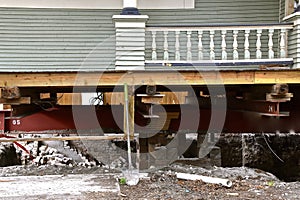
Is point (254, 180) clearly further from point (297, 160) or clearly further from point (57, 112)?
point (297, 160)

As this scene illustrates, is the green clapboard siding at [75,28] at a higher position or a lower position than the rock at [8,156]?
higher

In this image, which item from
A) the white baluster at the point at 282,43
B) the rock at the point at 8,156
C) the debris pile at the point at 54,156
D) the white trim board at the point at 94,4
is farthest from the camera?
the rock at the point at 8,156

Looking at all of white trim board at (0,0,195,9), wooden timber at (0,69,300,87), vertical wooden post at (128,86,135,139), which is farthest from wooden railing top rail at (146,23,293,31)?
white trim board at (0,0,195,9)

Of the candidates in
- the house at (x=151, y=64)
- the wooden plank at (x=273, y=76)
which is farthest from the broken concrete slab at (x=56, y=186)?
the wooden plank at (x=273, y=76)

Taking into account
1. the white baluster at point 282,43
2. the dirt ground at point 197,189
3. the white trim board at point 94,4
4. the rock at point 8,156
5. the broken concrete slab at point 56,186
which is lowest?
the rock at point 8,156

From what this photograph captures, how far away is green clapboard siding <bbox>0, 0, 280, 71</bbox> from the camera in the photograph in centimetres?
884

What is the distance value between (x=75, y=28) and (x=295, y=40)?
14.9 ft

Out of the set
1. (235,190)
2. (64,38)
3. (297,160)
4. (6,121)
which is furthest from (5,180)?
(297,160)

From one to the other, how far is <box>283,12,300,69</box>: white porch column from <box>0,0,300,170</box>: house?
17mm

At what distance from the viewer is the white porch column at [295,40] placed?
690 centimetres

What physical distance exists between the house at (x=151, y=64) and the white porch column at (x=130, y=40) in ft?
0.05

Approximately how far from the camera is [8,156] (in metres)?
10.2

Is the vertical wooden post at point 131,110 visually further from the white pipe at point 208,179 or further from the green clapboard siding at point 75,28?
the green clapboard siding at point 75,28

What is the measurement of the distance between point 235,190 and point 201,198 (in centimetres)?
68
